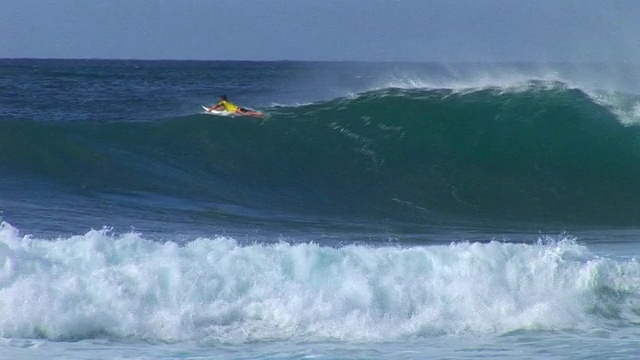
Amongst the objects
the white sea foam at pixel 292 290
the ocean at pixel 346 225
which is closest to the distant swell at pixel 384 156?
the ocean at pixel 346 225

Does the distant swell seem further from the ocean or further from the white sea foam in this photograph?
the white sea foam

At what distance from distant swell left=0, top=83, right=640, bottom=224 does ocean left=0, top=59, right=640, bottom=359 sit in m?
0.06

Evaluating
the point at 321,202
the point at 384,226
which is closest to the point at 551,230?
the point at 384,226

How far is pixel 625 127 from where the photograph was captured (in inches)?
818

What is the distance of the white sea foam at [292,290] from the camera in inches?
347

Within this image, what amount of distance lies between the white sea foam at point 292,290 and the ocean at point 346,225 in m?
0.02

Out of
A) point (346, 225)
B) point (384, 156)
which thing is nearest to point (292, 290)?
point (346, 225)

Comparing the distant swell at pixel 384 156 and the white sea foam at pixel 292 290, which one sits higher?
the distant swell at pixel 384 156

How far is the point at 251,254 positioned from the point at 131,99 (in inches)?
1079

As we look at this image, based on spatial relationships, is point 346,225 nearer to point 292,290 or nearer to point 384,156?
point 384,156

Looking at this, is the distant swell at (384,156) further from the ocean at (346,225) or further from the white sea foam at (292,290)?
the white sea foam at (292,290)

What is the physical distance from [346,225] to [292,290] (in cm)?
513

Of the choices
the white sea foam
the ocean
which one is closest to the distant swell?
the ocean

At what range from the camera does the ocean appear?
8812 mm
